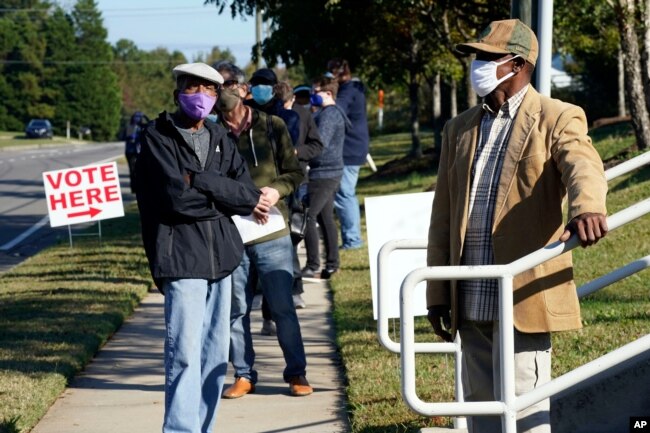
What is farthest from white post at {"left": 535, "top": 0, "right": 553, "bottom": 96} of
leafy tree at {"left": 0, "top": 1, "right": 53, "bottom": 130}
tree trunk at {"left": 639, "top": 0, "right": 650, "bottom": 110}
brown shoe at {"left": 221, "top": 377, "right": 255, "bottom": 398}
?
leafy tree at {"left": 0, "top": 1, "right": 53, "bottom": 130}

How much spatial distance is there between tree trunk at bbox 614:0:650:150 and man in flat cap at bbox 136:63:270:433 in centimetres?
1265

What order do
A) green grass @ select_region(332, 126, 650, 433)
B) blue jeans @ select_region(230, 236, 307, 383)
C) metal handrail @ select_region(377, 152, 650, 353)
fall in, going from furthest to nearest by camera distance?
1. blue jeans @ select_region(230, 236, 307, 383)
2. green grass @ select_region(332, 126, 650, 433)
3. metal handrail @ select_region(377, 152, 650, 353)

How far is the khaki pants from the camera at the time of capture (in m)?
4.43

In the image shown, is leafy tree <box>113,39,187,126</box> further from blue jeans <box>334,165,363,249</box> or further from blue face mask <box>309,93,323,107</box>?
blue face mask <box>309,93,323,107</box>

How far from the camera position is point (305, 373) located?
7555mm

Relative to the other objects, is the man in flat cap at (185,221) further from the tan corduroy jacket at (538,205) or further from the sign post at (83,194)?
the sign post at (83,194)

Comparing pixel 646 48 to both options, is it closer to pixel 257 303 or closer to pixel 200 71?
pixel 257 303

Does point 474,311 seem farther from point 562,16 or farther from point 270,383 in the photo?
point 562,16

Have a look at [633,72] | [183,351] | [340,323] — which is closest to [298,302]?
[340,323]

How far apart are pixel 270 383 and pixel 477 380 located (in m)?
3.35

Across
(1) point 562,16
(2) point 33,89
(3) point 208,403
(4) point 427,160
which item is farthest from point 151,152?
(2) point 33,89

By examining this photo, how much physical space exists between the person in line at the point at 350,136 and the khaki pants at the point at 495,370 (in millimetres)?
8441

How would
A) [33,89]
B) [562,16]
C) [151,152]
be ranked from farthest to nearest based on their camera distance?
1. [33,89]
2. [562,16]
3. [151,152]

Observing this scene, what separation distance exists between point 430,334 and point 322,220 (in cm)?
386
